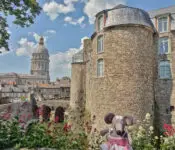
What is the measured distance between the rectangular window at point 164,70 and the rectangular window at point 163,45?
800 millimetres

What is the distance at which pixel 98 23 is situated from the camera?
17734mm

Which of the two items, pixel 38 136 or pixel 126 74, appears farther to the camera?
pixel 126 74

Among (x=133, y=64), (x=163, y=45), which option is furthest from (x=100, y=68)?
(x=163, y=45)

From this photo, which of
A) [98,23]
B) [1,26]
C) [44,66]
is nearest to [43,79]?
[44,66]

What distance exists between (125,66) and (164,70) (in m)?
3.54

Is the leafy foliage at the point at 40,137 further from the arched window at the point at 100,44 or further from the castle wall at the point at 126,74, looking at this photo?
the arched window at the point at 100,44

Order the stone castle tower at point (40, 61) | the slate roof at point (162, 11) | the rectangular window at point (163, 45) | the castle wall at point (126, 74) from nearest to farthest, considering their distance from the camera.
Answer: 1. the castle wall at point (126, 74)
2. the rectangular window at point (163, 45)
3. the slate roof at point (162, 11)
4. the stone castle tower at point (40, 61)

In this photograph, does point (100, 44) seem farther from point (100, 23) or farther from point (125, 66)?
point (125, 66)

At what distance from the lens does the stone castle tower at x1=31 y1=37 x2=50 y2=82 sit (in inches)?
5354

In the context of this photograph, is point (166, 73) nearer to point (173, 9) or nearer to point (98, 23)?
point (173, 9)

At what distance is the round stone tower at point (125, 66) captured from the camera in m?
15.5

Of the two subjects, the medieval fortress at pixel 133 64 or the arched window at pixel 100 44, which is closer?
the medieval fortress at pixel 133 64

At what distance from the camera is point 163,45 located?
17719mm

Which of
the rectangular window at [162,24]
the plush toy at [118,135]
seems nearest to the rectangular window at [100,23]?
the rectangular window at [162,24]
